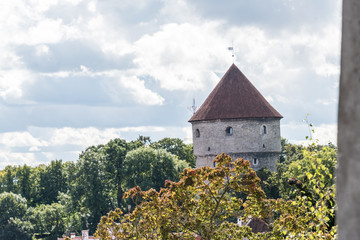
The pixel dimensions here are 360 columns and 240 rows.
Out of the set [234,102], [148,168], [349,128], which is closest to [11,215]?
[148,168]

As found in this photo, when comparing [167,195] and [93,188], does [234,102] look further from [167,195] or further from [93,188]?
[167,195]

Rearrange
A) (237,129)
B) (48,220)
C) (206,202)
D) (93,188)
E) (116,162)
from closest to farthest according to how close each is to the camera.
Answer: (206,202)
(93,188)
(237,129)
(116,162)
(48,220)

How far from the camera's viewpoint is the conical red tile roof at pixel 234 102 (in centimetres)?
6156

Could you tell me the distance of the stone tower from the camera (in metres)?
60.8

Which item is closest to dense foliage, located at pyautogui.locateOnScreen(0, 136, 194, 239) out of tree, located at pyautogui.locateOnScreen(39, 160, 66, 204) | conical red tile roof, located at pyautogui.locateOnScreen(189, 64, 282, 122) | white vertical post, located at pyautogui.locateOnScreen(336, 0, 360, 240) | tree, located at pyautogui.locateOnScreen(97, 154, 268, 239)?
conical red tile roof, located at pyautogui.locateOnScreen(189, 64, 282, 122)

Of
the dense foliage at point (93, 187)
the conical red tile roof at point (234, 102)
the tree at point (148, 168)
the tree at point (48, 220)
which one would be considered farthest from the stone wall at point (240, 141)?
the tree at point (48, 220)

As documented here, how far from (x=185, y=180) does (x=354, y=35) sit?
1425 centimetres

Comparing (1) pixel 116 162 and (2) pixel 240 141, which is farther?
(1) pixel 116 162

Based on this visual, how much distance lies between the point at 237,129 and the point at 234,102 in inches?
99.0

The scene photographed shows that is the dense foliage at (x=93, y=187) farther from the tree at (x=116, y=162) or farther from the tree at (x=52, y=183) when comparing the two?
the tree at (x=52, y=183)

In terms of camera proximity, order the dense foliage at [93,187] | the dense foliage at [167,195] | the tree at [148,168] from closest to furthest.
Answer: the dense foliage at [167,195]
the dense foliage at [93,187]
the tree at [148,168]

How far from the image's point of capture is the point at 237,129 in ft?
201

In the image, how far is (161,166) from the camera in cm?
6247

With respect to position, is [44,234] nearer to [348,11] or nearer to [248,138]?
[248,138]
